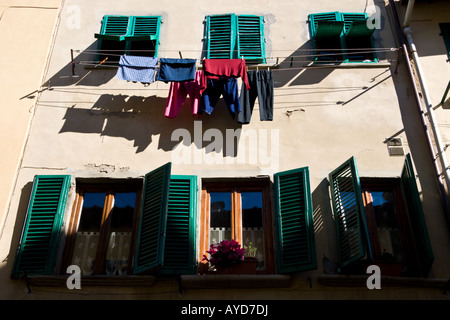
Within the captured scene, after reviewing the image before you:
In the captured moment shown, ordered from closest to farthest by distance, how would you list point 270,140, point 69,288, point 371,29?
point 69,288 → point 270,140 → point 371,29

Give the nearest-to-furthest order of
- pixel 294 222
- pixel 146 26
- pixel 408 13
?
1. pixel 294 222
2. pixel 408 13
3. pixel 146 26

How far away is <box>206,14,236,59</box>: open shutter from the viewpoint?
10406mm

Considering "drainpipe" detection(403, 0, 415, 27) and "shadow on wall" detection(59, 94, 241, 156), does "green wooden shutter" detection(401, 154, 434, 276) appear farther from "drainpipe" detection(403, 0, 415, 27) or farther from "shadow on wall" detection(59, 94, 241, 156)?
"drainpipe" detection(403, 0, 415, 27)

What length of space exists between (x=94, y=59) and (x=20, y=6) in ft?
6.49

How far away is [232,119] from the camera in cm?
948

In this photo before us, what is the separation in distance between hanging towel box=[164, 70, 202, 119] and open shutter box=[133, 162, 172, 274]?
1.34m

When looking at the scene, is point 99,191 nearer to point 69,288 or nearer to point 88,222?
point 88,222

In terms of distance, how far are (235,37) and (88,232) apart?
4540 mm

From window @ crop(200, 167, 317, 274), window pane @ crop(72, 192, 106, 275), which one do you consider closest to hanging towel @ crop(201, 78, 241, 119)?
window @ crop(200, 167, 317, 274)

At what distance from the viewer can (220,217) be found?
8633 millimetres

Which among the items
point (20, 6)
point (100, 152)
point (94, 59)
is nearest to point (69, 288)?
point (100, 152)

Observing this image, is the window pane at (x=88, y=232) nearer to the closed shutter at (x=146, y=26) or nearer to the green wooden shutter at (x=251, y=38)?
the closed shutter at (x=146, y=26)

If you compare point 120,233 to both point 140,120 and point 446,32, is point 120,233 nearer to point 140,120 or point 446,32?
point 140,120

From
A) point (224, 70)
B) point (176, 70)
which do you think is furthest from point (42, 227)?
point (224, 70)
